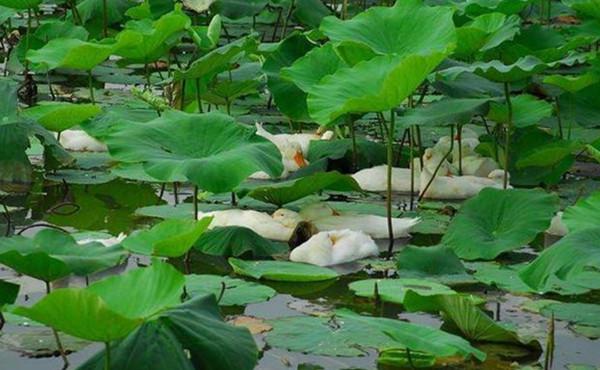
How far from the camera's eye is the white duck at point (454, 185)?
12.7 feet

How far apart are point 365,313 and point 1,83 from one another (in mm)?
1377

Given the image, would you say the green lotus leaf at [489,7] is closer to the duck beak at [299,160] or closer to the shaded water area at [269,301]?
the shaded water area at [269,301]

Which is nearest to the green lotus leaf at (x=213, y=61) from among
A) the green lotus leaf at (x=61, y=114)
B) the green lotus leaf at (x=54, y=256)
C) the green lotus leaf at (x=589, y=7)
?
the green lotus leaf at (x=61, y=114)

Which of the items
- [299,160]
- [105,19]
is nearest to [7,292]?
[299,160]

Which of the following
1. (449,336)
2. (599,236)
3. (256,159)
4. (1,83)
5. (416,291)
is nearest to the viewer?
(449,336)

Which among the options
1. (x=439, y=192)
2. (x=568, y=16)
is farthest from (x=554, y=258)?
(x=568, y=16)

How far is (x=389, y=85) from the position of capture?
3.22 m

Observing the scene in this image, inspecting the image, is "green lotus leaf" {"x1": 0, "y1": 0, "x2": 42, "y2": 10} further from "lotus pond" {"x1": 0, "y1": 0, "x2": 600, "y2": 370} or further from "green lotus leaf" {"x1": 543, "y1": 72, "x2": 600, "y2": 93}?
"green lotus leaf" {"x1": 543, "y1": 72, "x2": 600, "y2": 93}

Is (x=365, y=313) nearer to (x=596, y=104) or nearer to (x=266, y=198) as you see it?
→ (x=266, y=198)

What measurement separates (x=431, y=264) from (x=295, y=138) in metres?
1.16

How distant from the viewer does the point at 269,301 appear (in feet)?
9.64

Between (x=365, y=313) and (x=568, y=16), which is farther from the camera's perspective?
(x=568, y=16)

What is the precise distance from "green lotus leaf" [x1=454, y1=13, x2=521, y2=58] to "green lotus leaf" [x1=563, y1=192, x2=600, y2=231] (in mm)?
1290

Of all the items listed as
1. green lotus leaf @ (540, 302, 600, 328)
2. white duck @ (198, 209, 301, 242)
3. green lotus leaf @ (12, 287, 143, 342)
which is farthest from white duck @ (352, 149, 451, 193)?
green lotus leaf @ (12, 287, 143, 342)
